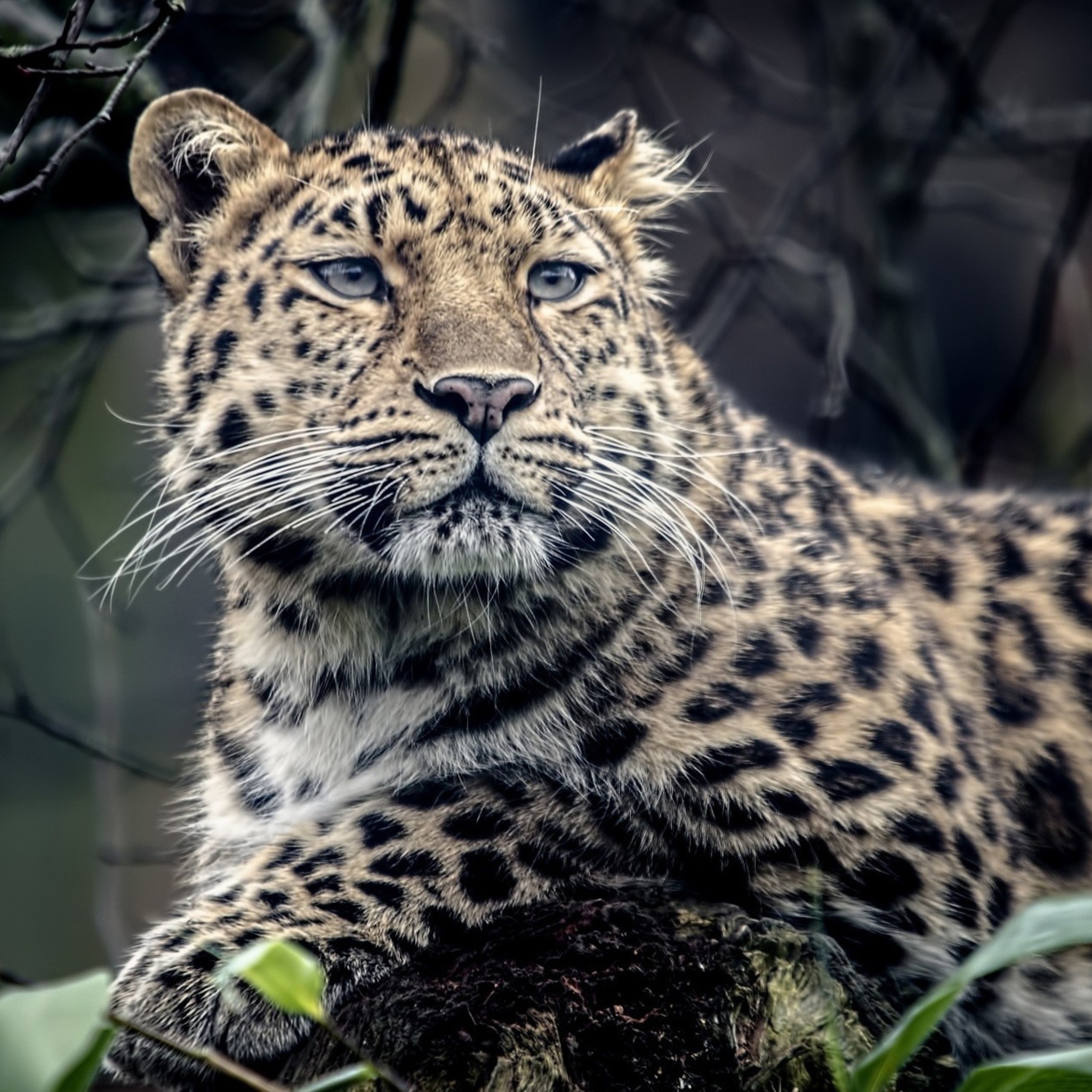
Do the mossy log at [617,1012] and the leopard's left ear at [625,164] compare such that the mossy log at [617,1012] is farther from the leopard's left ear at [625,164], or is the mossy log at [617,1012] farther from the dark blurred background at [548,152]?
the leopard's left ear at [625,164]

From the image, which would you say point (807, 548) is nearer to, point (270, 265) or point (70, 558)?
point (270, 265)

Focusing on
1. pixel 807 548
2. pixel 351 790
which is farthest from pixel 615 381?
pixel 351 790

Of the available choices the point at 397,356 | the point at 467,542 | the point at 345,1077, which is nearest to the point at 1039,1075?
the point at 345,1077

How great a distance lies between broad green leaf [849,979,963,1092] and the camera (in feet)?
7.04

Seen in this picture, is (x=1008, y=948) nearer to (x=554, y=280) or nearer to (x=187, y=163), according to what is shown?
(x=554, y=280)

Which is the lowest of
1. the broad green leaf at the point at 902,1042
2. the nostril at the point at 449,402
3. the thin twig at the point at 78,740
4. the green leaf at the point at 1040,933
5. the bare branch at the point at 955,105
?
the thin twig at the point at 78,740

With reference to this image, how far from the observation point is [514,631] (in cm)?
387

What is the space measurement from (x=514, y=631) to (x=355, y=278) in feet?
3.18

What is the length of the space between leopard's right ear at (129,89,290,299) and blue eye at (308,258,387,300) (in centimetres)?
44

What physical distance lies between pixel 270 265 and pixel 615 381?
92 cm

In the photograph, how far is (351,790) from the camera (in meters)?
3.79

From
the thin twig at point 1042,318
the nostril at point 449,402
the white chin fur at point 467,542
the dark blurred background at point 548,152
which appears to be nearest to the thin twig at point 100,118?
the dark blurred background at point 548,152

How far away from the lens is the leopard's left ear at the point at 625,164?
4559mm

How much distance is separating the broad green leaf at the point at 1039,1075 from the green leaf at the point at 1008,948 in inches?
3.8
